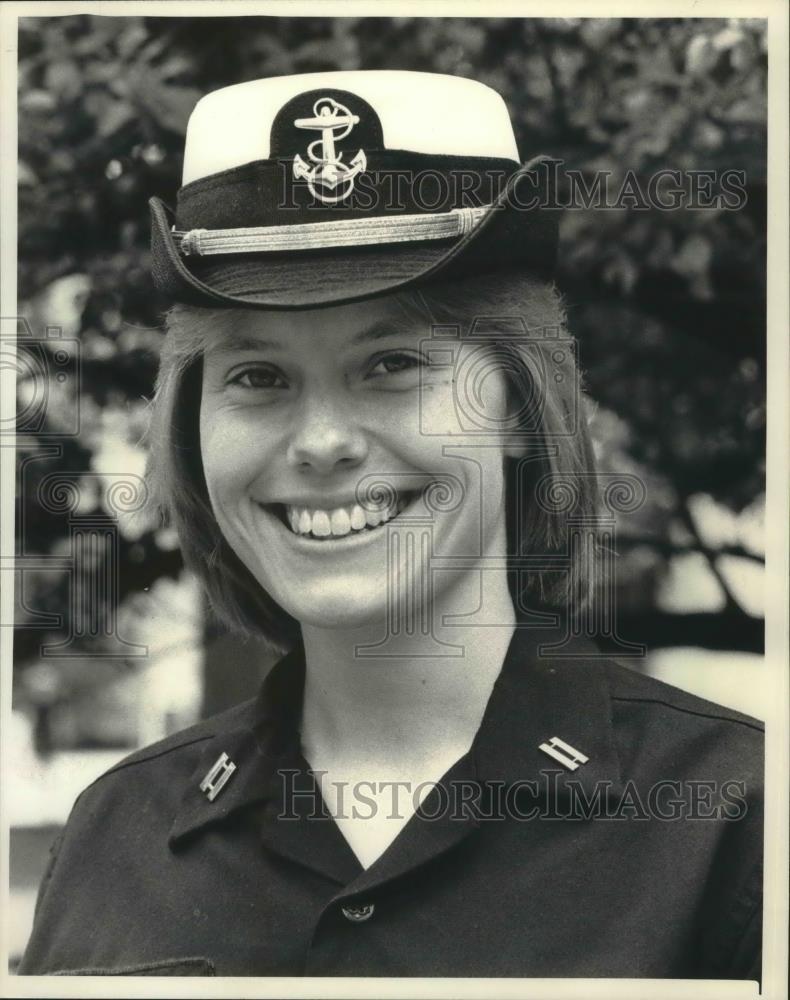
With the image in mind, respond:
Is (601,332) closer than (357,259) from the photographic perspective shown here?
No

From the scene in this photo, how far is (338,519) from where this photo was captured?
2152 millimetres

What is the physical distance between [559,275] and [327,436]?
0.56 meters

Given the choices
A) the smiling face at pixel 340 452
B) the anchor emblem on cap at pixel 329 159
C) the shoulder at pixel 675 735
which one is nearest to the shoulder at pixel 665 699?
the shoulder at pixel 675 735

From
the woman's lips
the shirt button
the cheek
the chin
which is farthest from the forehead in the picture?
the shirt button

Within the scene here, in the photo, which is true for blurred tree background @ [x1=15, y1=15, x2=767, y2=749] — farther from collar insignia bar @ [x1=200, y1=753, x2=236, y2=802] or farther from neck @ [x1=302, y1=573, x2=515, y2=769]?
neck @ [x1=302, y1=573, x2=515, y2=769]

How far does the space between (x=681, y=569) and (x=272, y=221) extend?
95 cm

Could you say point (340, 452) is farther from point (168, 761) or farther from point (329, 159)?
point (168, 761)

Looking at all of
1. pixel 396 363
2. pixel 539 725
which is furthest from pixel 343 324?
pixel 539 725

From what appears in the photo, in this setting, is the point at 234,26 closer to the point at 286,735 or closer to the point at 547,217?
the point at 547,217

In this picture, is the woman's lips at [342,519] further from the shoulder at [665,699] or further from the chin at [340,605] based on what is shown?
the shoulder at [665,699]

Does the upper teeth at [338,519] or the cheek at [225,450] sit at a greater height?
the cheek at [225,450]

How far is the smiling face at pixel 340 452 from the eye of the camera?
2082mm

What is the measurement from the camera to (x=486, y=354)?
214 centimetres

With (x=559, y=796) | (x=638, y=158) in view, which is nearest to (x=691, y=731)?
(x=559, y=796)
